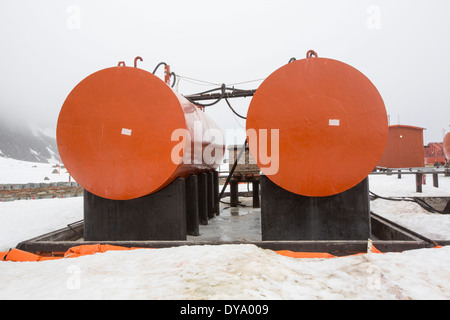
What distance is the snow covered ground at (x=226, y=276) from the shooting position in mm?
1890

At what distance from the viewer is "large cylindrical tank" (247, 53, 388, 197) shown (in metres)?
3.16

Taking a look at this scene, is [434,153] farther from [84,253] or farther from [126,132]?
[84,253]

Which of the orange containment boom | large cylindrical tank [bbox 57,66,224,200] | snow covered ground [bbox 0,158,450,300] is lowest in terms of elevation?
the orange containment boom

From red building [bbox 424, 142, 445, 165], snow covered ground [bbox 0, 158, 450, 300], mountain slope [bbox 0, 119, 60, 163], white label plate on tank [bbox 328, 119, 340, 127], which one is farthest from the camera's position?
mountain slope [bbox 0, 119, 60, 163]

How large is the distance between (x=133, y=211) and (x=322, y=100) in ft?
9.32

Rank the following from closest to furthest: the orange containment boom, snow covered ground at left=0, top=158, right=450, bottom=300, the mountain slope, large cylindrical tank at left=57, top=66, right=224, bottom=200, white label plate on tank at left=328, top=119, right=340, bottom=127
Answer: snow covered ground at left=0, top=158, right=450, bottom=300, the orange containment boom, white label plate on tank at left=328, top=119, right=340, bottom=127, large cylindrical tank at left=57, top=66, right=224, bottom=200, the mountain slope

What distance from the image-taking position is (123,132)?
348cm

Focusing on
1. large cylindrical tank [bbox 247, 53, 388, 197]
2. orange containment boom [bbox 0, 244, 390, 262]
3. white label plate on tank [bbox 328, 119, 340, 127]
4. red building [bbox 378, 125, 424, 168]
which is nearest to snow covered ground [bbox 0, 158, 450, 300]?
orange containment boom [bbox 0, 244, 390, 262]

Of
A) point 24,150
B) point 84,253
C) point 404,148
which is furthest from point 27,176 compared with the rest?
point 24,150

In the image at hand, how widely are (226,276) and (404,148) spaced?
18.6 m

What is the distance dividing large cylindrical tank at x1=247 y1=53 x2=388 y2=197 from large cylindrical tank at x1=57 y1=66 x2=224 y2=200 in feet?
3.58

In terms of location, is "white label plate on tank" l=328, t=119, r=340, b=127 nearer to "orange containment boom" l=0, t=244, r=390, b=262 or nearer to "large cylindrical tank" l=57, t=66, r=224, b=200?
"orange containment boom" l=0, t=244, r=390, b=262

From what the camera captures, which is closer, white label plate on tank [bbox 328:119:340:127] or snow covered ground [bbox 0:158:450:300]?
snow covered ground [bbox 0:158:450:300]
